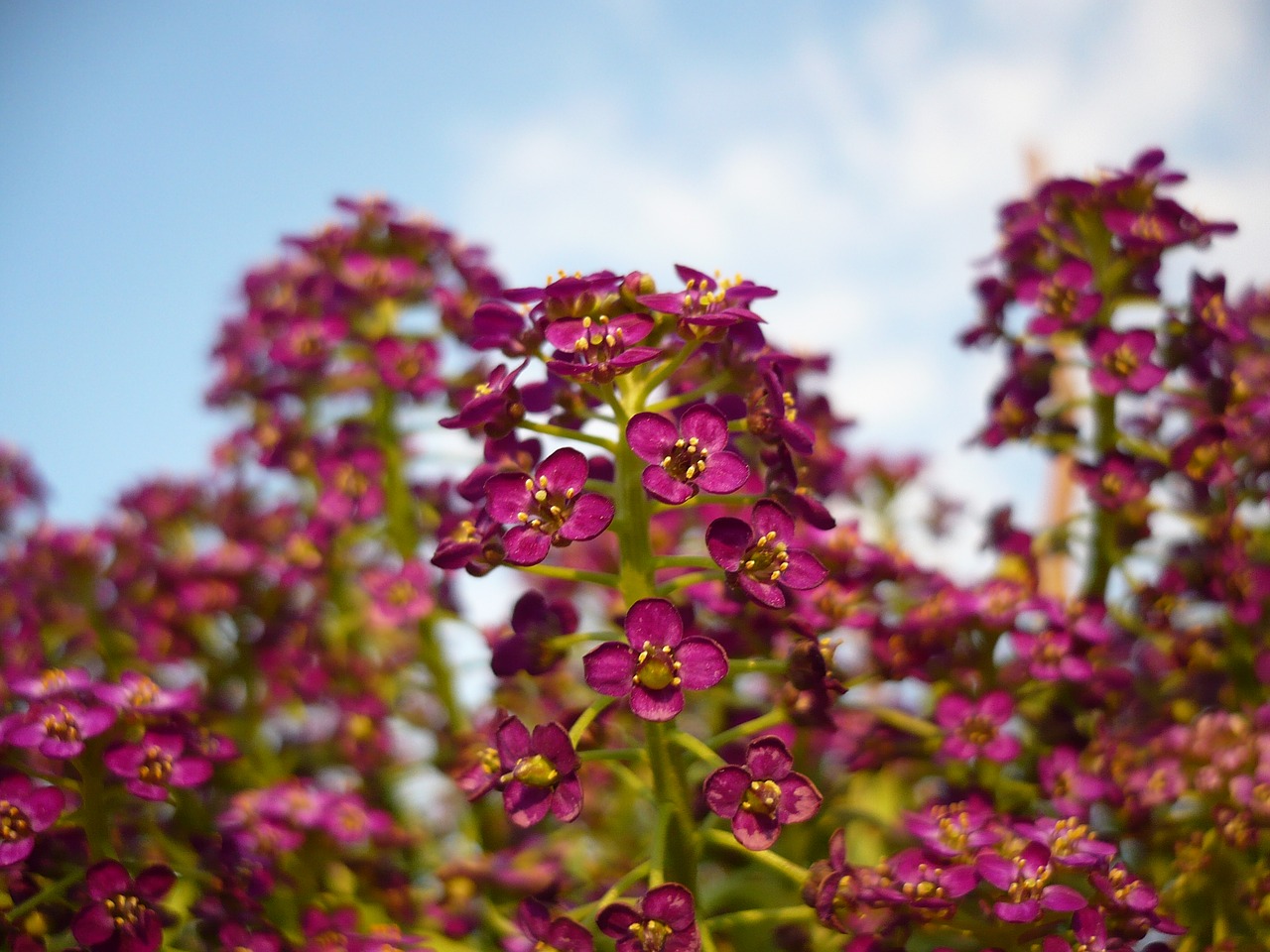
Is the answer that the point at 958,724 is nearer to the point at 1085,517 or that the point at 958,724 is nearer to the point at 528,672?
the point at 1085,517

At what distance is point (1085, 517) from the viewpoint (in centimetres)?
178

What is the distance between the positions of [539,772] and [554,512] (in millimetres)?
287

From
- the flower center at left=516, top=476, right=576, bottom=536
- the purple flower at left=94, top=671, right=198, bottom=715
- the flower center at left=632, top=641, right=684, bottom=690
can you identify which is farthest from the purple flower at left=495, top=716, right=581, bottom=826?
the purple flower at left=94, top=671, right=198, bottom=715

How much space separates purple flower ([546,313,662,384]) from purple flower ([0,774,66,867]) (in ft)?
2.76

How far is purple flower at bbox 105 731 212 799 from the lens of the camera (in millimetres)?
1336

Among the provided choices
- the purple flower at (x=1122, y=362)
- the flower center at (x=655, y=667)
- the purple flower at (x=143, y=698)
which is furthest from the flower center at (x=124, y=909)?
the purple flower at (x=1122, y=362)

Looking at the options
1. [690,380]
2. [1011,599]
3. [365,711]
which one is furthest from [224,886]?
[1011,599]

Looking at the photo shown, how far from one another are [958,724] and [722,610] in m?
0.42

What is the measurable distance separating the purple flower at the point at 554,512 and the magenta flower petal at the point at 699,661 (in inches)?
6.3

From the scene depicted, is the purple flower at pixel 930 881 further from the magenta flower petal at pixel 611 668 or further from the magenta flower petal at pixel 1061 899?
the magenta flower petal at pixel 611 668

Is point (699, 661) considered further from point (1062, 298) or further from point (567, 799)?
point (1062, 298)

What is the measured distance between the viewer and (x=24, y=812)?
1276 millimetres

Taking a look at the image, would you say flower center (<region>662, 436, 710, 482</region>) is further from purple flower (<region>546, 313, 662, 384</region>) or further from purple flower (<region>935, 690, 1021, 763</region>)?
purple flower (<region>935, 690, 1021, 763</region>)

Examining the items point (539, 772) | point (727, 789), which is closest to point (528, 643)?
point (539, 772)
